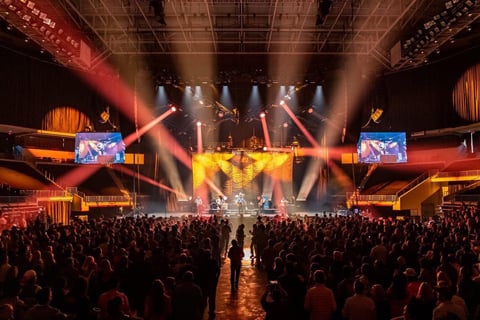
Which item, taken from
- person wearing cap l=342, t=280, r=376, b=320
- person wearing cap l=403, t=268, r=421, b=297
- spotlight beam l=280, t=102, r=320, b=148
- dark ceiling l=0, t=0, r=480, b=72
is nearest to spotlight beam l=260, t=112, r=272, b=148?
spotlight beam l=280, t=102, r=320, b=148

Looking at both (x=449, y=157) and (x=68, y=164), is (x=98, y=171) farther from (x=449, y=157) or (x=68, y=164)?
(x=449, y=157)

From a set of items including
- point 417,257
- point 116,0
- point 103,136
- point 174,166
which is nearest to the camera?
point 417,257

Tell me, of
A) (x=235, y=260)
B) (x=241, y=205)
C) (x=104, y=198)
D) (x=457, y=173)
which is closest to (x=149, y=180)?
(x=104, y=198)

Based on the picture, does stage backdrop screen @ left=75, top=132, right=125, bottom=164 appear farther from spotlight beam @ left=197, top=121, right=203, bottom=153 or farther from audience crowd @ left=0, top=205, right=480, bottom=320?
audience crowd @ left=0, top=205, right=480, bottom=320

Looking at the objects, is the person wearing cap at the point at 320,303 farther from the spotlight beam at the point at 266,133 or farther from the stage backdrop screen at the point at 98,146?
the spotlight beam at the point at 266,133

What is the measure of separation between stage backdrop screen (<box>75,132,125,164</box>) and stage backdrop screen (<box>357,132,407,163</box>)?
1474cm

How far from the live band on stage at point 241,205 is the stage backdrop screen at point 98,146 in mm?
6814

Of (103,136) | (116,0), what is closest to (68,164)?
(103,136)

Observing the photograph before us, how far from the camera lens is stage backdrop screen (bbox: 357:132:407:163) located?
30.0 m

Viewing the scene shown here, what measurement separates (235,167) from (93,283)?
28.9 m

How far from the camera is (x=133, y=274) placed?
23.8 ft

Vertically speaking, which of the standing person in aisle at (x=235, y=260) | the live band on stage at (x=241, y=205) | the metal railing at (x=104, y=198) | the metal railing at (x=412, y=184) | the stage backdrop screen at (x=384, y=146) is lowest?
the standing person in aisle at (x=235, y=260)

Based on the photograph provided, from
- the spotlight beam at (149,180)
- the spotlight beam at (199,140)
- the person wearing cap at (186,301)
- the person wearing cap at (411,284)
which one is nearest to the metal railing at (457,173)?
the spotlight beam at (199,140)

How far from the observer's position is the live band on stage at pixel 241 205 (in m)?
32.3
